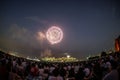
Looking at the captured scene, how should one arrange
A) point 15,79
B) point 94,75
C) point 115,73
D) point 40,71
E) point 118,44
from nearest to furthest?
point 115,73
point 15,79
point 94,75
point 40,71
point 118,44

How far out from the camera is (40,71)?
11.3 meters

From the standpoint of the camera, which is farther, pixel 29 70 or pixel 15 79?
pixel 29 70

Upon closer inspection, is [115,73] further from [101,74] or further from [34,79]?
[34,79]

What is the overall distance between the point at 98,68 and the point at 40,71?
111 inches

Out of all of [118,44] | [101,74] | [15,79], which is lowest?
[15,79]

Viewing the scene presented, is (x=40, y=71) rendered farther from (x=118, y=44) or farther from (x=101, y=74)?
(x=118, y=44)

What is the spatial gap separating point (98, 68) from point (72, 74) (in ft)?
3.68

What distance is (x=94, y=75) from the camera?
32.2 ft

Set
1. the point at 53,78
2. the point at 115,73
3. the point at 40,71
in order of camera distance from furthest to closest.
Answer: the point at 40,71 → the point at 53,78 → the point at 115,73

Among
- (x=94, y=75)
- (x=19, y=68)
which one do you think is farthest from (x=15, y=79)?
(x=19, y=68)

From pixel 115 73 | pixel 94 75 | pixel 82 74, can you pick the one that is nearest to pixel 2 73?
pixel 115 73

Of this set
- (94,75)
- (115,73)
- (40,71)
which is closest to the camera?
(115,73)

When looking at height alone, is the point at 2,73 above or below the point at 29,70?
below

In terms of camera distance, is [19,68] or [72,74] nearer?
[72,74]
